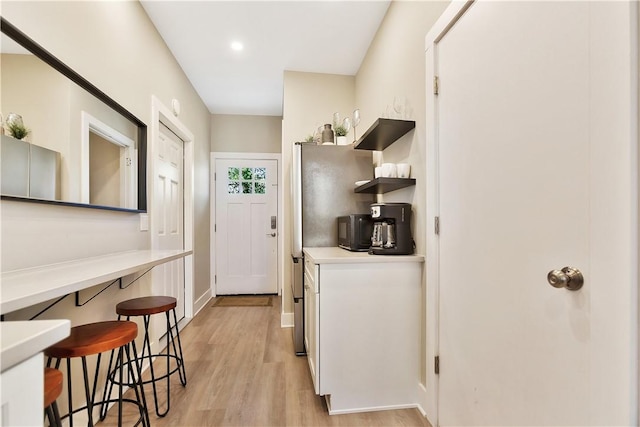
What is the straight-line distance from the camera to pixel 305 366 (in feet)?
7.48

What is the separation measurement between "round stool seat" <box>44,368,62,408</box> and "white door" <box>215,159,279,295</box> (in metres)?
3.62

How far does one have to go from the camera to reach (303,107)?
3.16 metres

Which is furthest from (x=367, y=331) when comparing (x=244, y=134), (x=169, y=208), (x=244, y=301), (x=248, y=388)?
(x=244, y=134)

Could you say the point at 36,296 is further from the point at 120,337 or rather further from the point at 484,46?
the point at 484,46

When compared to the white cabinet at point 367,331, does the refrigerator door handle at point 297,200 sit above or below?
above

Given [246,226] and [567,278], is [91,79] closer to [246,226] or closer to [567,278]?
[567,278]

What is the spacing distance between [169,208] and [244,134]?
188 cm

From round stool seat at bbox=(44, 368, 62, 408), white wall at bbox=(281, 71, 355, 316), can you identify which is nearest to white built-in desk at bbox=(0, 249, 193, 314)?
round stool seat at bbox=(44, 368, 62, 408)

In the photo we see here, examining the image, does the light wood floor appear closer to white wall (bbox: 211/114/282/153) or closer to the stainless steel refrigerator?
the stainless steel refrigerator

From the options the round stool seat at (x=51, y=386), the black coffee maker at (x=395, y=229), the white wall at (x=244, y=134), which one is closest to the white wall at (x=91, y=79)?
the round stool seat at (x=51, y=386)

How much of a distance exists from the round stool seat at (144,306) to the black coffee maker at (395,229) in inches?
52.7

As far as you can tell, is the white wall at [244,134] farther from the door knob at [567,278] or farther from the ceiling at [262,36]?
the door knob at [567,278]

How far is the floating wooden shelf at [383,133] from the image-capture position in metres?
1.83

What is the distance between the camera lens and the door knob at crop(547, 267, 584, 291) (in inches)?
32.0
